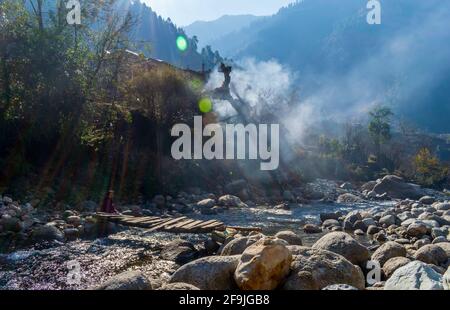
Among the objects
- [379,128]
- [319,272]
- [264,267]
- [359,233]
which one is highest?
[379,128]

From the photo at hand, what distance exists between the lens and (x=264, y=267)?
17.6 feet

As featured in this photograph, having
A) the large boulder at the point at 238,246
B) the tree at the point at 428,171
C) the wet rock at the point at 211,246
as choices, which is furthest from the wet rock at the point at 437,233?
the tree at the point at 428,171

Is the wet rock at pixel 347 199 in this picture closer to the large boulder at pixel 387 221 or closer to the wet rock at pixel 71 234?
the large boulder at pixel 387 221

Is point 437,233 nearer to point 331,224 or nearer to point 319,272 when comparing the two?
point 331,224

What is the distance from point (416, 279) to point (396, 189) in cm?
3155

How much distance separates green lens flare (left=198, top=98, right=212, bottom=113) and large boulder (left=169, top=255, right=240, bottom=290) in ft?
Result: 65.6

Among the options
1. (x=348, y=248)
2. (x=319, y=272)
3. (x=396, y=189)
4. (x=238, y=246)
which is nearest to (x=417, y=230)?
(x=348, y=248)

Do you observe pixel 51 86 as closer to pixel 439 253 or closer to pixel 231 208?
pixel 231 208

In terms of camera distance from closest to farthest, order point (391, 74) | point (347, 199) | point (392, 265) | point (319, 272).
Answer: point (319, 272) < point (392, 265) < point (347, 199) < point (391, 74)

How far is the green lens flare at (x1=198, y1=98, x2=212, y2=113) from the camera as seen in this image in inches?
1007

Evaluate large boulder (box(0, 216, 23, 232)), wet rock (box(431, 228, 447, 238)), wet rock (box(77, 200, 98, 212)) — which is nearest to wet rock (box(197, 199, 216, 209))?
wet rock (box(77, 200, 98, 212))

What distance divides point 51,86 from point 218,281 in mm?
12641

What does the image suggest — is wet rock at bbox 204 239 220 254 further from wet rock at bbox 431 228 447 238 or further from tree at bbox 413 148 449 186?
tree at bbox 413 148 449 186

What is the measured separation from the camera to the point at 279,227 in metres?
13.9
